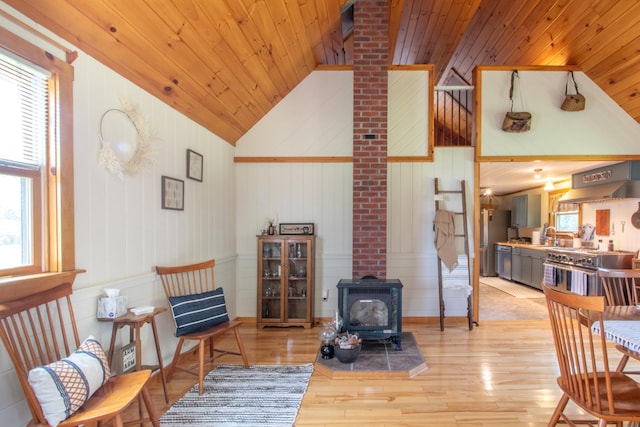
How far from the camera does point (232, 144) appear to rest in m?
4.28

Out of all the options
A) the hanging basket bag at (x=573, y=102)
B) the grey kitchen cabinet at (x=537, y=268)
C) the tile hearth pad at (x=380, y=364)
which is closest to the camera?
the tile hearth pad at (x=380, y=364)

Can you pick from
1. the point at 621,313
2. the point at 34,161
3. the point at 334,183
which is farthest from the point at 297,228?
the point at 621,313

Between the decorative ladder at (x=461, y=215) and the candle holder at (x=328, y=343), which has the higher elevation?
the decorative ladder at (x=461, y=215)

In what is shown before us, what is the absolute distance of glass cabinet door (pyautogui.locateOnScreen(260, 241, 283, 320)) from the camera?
4.16 m

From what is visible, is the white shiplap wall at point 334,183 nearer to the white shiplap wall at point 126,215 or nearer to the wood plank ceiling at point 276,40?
the wood plank ceiling at point 276,40

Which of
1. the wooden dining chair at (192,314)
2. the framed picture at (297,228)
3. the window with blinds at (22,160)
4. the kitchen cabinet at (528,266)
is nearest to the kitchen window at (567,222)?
the kitchen cabinet at (528,266)

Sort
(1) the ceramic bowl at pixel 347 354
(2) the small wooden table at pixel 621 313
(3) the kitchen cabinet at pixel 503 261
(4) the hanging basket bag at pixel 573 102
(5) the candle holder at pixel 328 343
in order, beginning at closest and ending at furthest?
1. (2) the small wooden table at pixel 621 313
2. (1) the ceramic bowl at pixel 347 354
3. (5) the candle holder at pixel 328 343
4. (4) the hanging basket bag at pixel 573 102
5. (3) the kitchen cabinet at pixel 503 261

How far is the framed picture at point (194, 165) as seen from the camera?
3.22 m

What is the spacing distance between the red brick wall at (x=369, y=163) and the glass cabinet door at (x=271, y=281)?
3.32ft

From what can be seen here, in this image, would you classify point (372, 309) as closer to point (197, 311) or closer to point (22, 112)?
Result: point (197, 311)

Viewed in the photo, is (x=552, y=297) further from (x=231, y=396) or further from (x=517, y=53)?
(x=517, y=53)

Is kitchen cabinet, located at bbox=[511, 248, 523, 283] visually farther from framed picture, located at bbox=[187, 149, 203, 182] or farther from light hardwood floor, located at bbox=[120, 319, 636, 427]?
framed picture, located at bbox=[187, 149, 203, 182]

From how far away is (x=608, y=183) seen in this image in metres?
4.52

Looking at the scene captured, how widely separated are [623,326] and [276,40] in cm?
337
